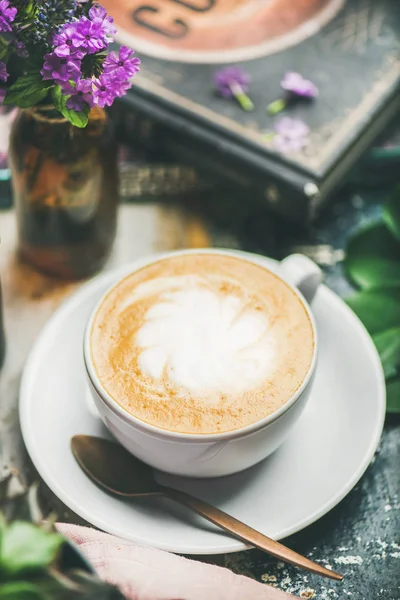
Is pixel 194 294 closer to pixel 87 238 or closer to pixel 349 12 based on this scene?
pixel 87 238

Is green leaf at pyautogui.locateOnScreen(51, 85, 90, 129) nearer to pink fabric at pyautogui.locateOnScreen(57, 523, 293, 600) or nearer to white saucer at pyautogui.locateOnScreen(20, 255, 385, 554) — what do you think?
white saucer at pyautogui.locateOnScreen(20, 255, 385, 554)

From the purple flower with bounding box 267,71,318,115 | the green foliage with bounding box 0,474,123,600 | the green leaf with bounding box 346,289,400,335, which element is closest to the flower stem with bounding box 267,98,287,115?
the purple flower with bounding box 267,71,318,115

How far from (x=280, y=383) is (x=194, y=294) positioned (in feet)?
0.46

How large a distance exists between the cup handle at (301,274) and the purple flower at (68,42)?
0.30 metres

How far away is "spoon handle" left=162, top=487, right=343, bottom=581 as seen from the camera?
0.65m

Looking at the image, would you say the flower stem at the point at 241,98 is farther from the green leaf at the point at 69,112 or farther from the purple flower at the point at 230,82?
the green leaf at the point at 69,112

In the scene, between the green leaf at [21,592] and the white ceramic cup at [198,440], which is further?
the white ceramic cup at [198,440]

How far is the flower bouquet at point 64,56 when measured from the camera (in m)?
0.62

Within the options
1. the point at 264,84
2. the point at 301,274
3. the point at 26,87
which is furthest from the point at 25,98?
the point at 264,84

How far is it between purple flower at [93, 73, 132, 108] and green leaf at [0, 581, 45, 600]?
41 cm

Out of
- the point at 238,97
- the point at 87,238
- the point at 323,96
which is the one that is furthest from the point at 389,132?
the point at 87,238

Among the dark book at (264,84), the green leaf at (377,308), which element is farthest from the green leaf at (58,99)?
the green leaf at (377,308)

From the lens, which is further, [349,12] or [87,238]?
[349,12]

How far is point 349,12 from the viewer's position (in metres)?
1.11
